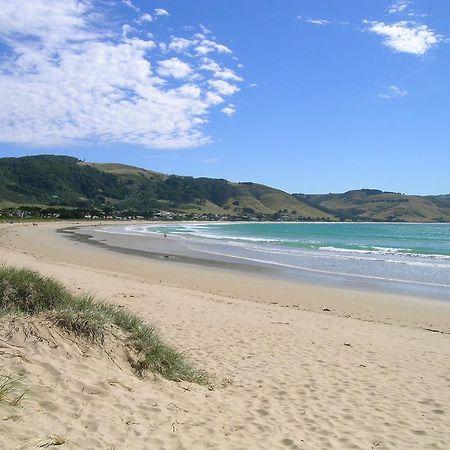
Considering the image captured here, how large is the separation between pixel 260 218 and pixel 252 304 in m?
167

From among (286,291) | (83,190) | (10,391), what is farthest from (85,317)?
(83,190)

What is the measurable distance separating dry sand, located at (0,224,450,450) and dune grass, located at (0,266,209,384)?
24 centimetres

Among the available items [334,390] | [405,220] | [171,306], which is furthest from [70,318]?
[405,220]

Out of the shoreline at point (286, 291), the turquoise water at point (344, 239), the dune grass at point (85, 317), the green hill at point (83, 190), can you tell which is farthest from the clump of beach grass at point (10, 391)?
the green hill at point (83, 190)

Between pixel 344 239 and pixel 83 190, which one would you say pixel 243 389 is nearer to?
pixel 344 239

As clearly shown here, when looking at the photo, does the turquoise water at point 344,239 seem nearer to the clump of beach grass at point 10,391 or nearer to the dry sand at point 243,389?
the dry sand at point 243,389

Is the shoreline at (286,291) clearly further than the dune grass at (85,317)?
Yes

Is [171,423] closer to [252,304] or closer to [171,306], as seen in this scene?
[171,306]

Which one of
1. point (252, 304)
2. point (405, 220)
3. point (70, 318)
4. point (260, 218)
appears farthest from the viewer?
point (405, 220)

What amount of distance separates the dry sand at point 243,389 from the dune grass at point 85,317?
9.4 inches

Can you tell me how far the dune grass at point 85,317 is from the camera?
237 inches

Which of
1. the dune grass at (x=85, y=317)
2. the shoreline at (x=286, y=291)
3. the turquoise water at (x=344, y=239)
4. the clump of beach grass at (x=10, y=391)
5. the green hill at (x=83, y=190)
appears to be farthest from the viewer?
the green hill at (x=83, y=190)

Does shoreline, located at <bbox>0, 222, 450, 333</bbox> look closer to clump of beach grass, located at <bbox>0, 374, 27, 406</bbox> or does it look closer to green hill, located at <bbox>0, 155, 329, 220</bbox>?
clump of beach grass, located at <bbox>0, 374, 27, 406</bbox>

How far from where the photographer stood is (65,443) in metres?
3.91
